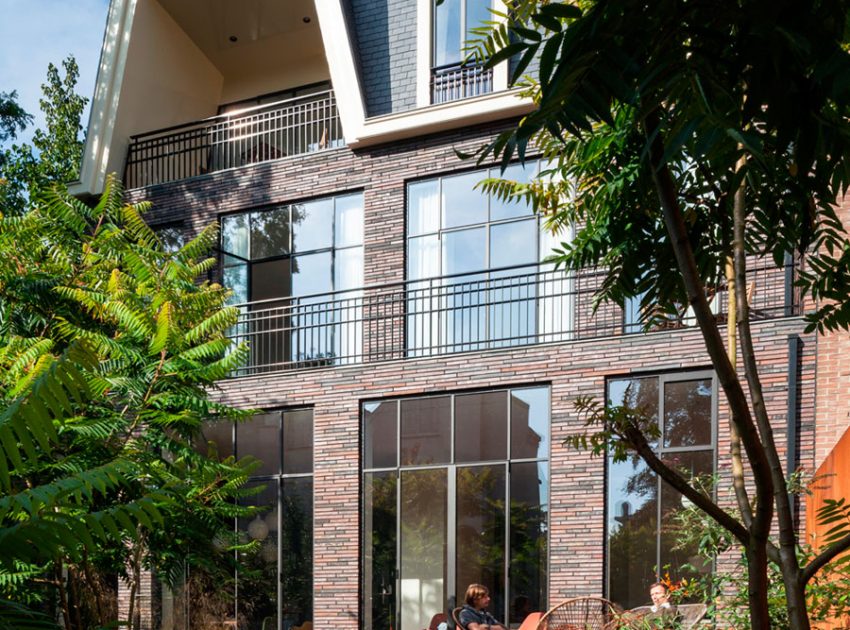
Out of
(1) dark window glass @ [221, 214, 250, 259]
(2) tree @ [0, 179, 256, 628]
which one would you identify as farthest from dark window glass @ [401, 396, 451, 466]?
(2) tree @ [0, 179, 256, 628]

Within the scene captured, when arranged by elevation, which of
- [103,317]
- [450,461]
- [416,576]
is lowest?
[416,576]

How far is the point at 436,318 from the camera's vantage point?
19500 millimetres

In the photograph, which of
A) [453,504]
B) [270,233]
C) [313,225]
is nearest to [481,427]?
[453,504]

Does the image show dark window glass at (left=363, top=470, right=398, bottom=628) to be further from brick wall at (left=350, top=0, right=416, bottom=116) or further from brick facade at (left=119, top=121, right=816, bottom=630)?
brick wall at (left=350, top=0, right=416, bottom=116)

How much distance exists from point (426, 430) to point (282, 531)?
11.1 ft

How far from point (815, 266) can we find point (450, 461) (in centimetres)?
1494

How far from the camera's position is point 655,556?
54.8 feet

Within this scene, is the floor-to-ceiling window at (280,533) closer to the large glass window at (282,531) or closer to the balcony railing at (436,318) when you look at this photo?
the large glass window at (282,531)

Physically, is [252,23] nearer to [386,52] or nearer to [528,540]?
[386,52]

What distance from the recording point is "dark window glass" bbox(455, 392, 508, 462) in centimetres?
1830

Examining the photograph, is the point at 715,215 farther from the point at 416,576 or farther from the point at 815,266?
the point at 416,576

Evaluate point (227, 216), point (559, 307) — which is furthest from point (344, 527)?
point (227, 216)

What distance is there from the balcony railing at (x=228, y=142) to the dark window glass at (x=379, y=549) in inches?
279

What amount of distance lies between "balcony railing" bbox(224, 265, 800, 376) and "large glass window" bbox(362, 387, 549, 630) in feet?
3.47
